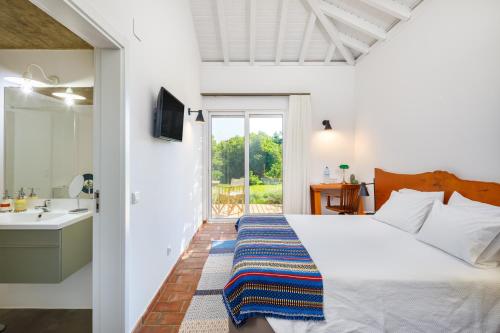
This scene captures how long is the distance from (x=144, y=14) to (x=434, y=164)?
3.14 m

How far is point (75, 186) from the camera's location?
7.38 feet

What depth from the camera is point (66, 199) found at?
2.32m

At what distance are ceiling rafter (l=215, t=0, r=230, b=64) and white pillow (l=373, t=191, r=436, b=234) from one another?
3.49 meters

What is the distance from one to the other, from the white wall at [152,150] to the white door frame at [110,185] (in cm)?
6

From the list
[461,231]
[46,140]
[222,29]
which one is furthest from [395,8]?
[46,140]

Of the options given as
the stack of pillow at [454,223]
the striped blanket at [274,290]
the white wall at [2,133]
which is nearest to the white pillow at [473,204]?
the stack of pillow at [454,223]

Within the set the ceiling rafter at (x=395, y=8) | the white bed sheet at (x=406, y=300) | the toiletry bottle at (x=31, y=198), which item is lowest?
the white bed sheet at (x=406, y=300)

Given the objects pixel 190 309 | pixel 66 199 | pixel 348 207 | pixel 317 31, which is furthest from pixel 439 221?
pixel 317 31

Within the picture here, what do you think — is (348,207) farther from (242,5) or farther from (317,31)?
(242,5)

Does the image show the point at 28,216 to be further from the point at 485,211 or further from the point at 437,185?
the point at 437,185

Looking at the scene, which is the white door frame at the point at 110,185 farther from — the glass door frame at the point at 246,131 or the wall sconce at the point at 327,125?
the wall sconce at the point at 327,125

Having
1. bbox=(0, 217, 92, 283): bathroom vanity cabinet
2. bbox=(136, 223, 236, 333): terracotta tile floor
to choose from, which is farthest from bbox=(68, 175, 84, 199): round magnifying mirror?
bbox=(136, 223, 236, 333): terracotta tile floor

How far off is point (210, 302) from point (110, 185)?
139cm

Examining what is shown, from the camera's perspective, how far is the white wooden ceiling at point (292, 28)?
11.5 ft
